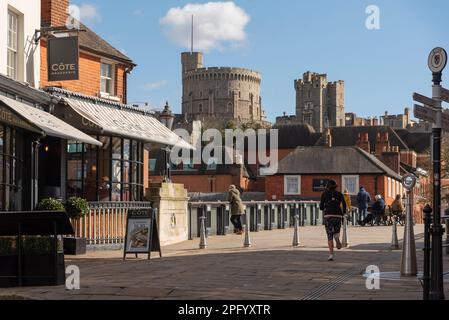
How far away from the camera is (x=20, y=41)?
20.0m

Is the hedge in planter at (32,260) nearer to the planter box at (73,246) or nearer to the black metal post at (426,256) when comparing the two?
the black metal post at (426,256)

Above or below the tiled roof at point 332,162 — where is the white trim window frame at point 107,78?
above

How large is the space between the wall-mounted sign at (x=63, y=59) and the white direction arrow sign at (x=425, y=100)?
33.6 feet

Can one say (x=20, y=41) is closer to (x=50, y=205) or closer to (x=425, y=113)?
(x=50, y=205)

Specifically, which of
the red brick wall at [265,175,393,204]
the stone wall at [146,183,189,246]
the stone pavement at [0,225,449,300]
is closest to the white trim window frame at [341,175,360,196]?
the red brick wall at [265,175,393,204]

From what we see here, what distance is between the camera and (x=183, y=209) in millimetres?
23766

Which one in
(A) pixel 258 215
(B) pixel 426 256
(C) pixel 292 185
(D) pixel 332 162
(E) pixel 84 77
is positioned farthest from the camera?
(C) pixel 292 185

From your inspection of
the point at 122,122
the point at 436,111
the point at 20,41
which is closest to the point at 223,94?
the point at 122,122

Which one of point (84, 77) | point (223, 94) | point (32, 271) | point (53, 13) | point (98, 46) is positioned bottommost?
point (32, 271)

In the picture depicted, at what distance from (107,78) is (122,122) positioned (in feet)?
12.3

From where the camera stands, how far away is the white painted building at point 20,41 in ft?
62.4

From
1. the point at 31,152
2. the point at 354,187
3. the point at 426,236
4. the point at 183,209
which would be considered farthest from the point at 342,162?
the point at 426,236

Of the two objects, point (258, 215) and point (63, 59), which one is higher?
point (63, 59)

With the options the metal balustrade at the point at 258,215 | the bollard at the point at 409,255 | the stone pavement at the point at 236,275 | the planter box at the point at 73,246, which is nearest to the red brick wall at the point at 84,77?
the planter box at the point at 73,246
